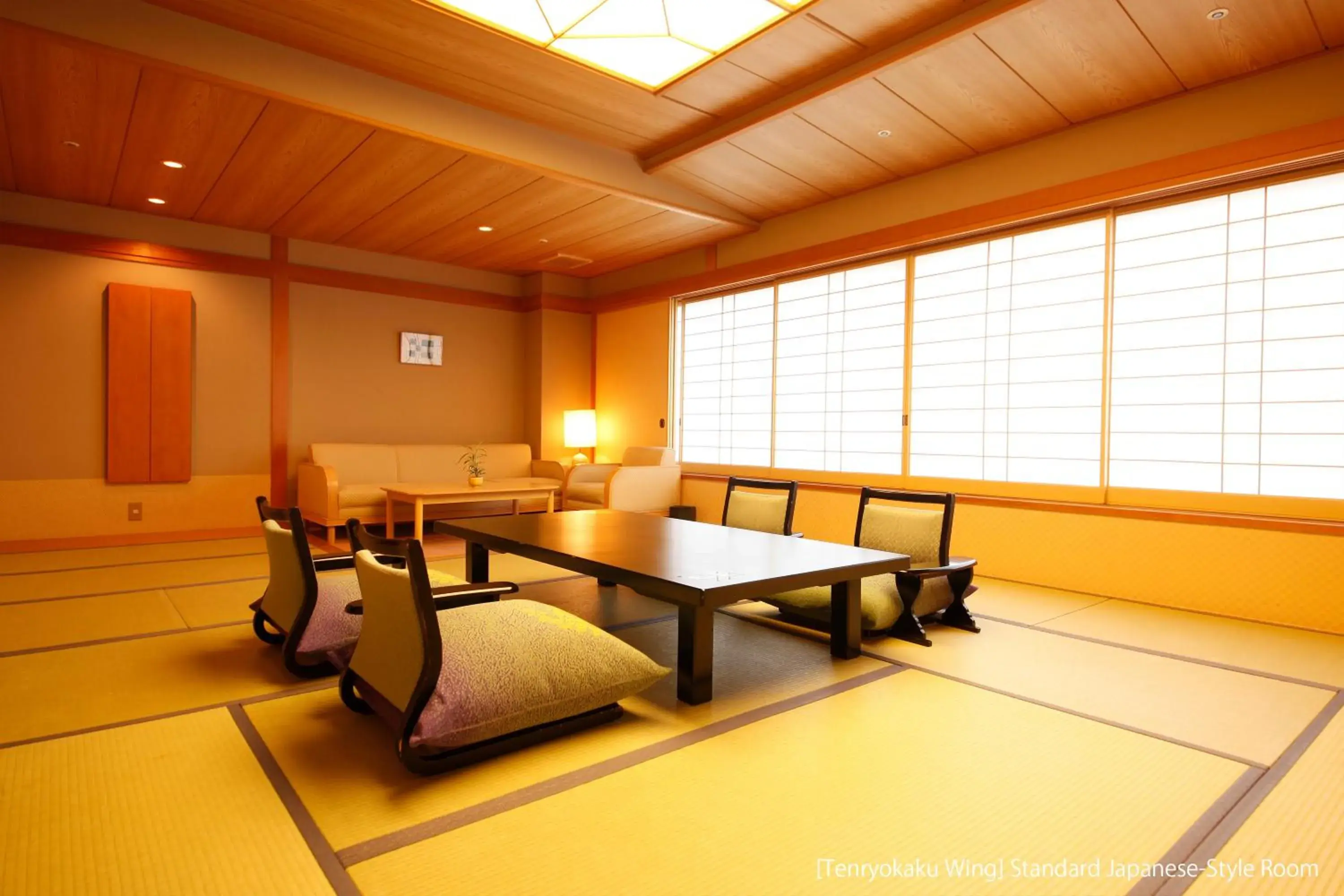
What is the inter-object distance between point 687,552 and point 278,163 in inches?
147

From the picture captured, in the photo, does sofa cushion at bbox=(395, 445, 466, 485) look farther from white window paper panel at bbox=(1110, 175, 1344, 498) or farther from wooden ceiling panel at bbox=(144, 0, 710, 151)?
white window paper panel at bbox=(1110, 175, 1344, 498)

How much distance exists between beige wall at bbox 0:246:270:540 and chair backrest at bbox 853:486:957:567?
533 centimetres

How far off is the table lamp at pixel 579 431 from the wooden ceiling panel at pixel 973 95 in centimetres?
469

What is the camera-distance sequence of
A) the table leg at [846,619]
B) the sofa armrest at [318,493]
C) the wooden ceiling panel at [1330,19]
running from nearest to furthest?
the table leg at [846,619] → the wooden ceiling panel at [1330,19] → the sofa armrest at [318,493]

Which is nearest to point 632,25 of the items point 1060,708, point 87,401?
point 1060,708

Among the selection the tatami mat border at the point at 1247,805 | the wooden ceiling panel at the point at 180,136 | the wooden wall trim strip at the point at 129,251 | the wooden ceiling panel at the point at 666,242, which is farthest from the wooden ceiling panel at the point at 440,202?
the tatami mat border at the point at 1247,805

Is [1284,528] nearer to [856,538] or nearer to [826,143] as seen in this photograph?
[856,538]

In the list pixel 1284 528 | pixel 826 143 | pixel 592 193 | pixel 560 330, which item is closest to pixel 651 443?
pixel 560 330

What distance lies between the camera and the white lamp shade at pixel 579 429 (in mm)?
7684

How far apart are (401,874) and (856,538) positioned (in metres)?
2.62

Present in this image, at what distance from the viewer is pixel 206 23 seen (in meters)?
3.33

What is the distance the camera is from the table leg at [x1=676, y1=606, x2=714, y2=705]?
7.48 ft

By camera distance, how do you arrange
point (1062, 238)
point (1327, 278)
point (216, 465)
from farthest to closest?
point (216, 465)
point (1062, 238)
point (1327, 278)

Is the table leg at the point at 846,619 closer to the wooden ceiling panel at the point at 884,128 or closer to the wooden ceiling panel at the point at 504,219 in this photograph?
the wooden ceiling panel at the point at 884,128
